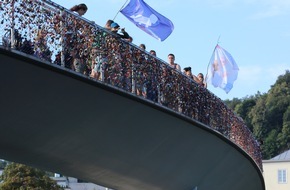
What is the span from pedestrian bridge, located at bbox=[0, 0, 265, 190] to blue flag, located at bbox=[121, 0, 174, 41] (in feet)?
3.52

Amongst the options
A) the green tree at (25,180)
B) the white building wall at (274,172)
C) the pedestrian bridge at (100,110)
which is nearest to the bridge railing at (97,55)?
the pedestrian bridge at (100,110)

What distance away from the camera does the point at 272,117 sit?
123m

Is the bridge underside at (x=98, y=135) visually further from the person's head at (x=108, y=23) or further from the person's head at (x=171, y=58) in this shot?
the person's head at (x=171, y=58)

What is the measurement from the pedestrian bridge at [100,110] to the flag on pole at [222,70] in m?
1.70

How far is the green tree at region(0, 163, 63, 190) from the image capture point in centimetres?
4566

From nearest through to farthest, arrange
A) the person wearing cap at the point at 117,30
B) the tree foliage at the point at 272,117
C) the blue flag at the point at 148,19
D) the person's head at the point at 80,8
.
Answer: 1. the person's head at the point at 80,8
2. the person wearing cap at the point at 117,30
3. the blue flag at the point at 148,19
4. the tree foliage at the point at 272,117

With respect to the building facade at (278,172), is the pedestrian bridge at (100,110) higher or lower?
lower

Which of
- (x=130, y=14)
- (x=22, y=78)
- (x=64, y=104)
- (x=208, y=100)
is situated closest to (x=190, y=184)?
(x=208, y=100)

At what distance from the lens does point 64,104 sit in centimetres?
1597

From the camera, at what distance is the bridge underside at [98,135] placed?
591 inches

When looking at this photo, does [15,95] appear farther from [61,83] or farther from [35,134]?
[35,134]

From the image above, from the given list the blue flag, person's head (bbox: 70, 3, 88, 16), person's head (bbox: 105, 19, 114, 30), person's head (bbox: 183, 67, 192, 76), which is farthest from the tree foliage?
person's head (bbox: 70, 3, 88, 16)

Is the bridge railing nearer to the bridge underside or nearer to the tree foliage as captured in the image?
the bridge underside

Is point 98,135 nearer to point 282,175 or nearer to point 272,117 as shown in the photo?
point 282,175
